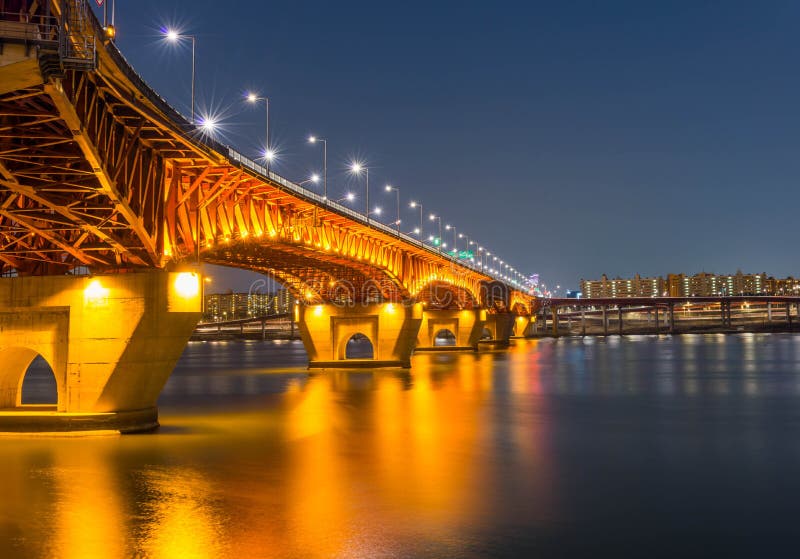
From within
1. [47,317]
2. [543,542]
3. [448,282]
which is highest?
[448,282]

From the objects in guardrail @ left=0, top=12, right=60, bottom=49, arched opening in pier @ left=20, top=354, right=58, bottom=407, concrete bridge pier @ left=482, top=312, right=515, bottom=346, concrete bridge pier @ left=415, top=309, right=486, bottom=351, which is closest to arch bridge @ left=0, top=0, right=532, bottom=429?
guardrail @ left=0, top=12, right=60, bottom=49

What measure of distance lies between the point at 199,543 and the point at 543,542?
7.06 meters

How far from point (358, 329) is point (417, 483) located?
178ft

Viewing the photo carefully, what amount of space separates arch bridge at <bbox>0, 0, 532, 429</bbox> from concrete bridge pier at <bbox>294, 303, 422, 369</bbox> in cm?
2743

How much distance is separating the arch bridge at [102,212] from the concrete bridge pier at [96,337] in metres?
0.05

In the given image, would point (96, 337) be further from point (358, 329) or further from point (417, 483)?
point (358, 329)

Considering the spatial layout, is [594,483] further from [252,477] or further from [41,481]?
[41,481]

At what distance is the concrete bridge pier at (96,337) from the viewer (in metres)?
29.8

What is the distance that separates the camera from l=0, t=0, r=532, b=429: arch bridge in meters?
18.7

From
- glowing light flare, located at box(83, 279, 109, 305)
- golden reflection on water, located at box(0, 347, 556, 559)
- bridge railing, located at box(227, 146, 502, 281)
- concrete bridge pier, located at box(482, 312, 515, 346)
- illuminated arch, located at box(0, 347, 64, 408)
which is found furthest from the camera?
concrete bridge pier, located at box(482, 312, 515, 346)

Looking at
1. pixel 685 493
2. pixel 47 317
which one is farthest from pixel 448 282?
pixel 685 493

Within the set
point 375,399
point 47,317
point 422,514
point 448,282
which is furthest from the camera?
point 448,282

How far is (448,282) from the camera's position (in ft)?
323

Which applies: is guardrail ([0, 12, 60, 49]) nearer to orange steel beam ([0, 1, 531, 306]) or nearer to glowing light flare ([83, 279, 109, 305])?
orange steel beam ([0, 1, 531, 306])
